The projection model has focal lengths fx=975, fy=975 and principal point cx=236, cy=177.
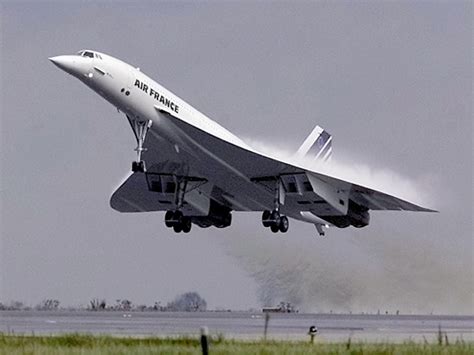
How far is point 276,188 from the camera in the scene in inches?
1332

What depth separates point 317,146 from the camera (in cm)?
3938

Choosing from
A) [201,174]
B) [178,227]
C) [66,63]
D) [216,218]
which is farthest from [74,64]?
[216,218]

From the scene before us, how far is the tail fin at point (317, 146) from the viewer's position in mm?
38781

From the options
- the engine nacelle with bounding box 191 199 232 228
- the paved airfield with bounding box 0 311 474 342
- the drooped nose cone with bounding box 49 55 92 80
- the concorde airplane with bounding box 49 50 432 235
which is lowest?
the paved airfield with bounding box 0 311 474 342

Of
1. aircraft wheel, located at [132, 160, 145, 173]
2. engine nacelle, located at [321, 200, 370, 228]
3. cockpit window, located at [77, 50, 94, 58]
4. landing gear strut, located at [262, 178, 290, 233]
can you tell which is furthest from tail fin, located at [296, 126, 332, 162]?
cockpit window, located at [77, 50, 94, 58]

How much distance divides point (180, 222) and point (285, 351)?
58.9ft

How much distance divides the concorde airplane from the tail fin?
0.04m

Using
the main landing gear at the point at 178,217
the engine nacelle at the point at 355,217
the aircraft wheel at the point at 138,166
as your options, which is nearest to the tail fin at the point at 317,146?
the engine nacelle at the point at 355,217

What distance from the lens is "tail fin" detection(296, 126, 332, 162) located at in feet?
127

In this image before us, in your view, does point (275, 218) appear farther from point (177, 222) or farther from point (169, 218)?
point (169, 218)

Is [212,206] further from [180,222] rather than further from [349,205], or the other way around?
[349,205]

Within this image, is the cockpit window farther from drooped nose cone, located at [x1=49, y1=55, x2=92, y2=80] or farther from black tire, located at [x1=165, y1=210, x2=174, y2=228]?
black tire, located at [x1=165, y1=210, x2=174, y2=228]

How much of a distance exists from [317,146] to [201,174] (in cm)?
781

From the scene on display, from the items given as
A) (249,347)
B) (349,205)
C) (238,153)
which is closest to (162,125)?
(238,153)
